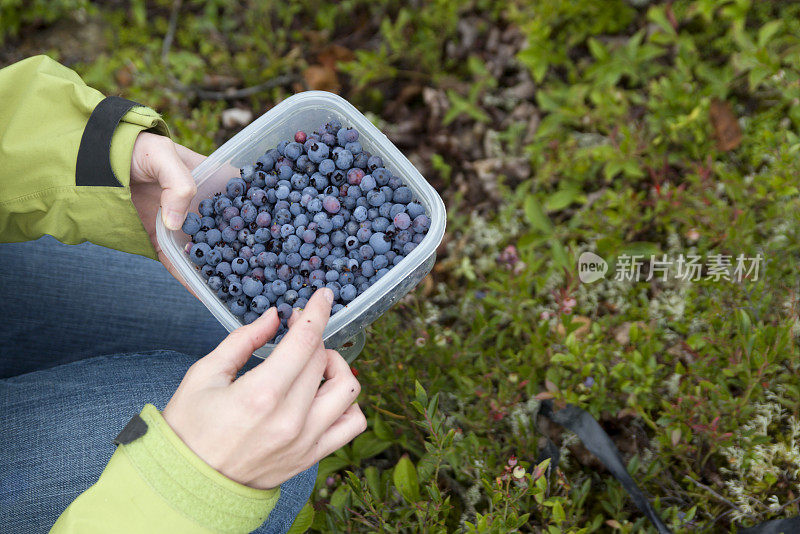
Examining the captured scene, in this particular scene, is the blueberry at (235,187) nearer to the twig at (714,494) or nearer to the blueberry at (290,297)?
the blueberry at (290,297)

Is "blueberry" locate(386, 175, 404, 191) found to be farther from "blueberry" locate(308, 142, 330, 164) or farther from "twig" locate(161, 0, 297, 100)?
"twig" locate(161, 0, 297, 100)

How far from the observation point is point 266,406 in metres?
0.97

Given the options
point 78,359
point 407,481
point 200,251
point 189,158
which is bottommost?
point 407,481

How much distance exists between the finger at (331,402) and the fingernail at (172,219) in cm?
47

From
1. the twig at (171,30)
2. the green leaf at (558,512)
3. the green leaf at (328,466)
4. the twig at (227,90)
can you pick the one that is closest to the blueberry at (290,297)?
the green leaf at (328,466)

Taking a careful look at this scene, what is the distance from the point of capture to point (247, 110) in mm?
2609

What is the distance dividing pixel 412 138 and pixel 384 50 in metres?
0.36

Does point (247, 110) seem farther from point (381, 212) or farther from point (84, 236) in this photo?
point (381, 212)

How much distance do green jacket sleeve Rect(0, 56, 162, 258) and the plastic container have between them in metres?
0.14

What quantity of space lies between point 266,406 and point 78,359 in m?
0.88

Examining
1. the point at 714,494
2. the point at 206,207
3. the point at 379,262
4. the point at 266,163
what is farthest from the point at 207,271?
the point at 714,494

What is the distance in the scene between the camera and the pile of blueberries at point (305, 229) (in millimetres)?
1275

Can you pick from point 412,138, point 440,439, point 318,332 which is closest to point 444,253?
point 412,138

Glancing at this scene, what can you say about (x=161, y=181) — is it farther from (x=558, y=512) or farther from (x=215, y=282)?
(x=558, y=512)
